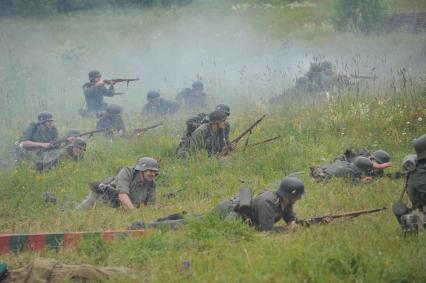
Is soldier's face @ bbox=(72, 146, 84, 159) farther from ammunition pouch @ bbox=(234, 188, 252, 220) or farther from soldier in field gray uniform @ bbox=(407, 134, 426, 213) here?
soldier in field gray uniform @ bbox=(407, 134, 426, 213)

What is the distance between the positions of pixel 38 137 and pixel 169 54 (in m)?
14.7

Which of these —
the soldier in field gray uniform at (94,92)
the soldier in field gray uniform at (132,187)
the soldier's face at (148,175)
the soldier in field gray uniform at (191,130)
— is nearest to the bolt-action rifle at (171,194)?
Result: the soldier in field gray uniform at (132,187)

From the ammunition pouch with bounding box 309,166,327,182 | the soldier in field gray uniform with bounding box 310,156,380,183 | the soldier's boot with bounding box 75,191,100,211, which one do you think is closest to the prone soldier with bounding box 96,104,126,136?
the soldier's boot with bounding box 75,191,100,211

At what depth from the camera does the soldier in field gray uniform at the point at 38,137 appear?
14.5 metres

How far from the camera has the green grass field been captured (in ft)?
21.9

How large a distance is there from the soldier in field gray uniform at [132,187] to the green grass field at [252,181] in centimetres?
29

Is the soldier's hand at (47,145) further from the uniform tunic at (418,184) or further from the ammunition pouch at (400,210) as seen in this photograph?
the ammunition pouch at (400,210)

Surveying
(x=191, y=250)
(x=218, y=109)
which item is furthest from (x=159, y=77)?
(x=191, y=250)

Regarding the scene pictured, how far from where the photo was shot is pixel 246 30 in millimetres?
29547

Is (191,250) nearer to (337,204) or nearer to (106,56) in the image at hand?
(337,204)

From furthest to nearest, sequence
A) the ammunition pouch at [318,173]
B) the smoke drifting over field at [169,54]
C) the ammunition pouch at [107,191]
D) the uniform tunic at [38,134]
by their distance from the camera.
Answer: the smoke drifting over field at [169,54]
the uniform tunic at [38,134]
the ammunition pouch at [318,173]
the ammunition pouch at [107,191]

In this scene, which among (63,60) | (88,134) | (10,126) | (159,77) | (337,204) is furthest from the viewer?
(63,60)

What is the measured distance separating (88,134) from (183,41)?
50.5 feet

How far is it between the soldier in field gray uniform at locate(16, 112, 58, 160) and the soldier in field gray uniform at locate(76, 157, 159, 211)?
4.49 metres
